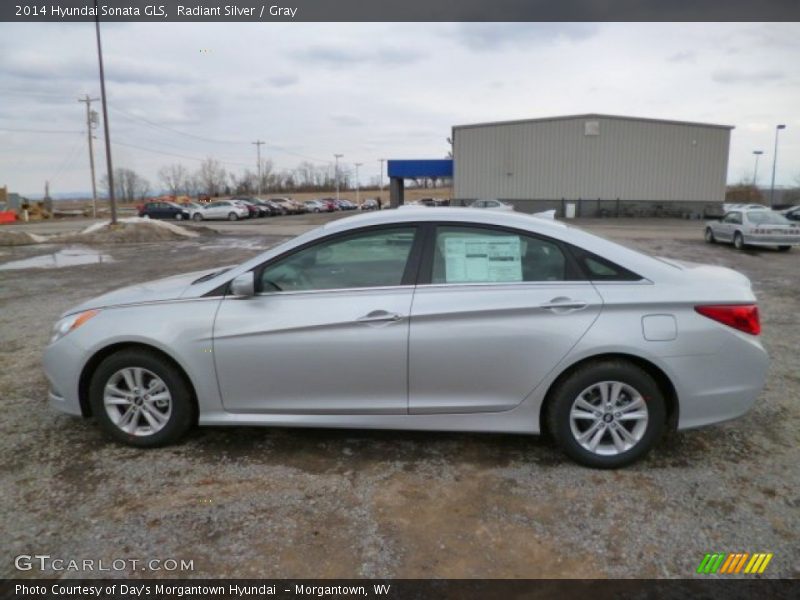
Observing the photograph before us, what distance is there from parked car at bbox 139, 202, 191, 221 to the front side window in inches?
1717

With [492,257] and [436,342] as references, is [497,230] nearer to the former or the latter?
[492,257]

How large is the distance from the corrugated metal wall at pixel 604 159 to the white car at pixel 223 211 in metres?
18.4

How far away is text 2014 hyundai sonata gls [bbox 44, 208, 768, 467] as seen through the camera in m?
3.44

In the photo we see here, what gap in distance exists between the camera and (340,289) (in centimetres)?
363

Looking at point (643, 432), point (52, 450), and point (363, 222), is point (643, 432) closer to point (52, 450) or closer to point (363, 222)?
point (363, 222)

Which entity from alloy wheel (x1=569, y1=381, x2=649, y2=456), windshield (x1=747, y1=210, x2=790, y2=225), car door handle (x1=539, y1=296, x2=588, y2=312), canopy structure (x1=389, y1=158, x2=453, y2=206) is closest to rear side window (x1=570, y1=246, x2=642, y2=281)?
car door handle (x1=539, y1=296, x2=588, y2=312)

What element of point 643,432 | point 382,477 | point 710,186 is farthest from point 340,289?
point 710,186

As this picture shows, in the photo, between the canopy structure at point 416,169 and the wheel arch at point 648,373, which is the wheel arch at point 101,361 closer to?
the wheel arch at point 648,373

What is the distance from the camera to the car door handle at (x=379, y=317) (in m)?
3.48

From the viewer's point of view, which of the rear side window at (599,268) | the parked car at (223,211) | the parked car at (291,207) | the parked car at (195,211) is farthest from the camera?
the parked car at (291,207)

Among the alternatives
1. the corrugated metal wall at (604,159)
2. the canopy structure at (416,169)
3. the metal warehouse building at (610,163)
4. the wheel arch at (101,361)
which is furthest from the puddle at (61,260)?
the canopy structure at (416,169)

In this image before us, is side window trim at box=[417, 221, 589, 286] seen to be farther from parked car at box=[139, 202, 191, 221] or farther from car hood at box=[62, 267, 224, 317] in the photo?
parked car at box=[139, 202, 191, 221]

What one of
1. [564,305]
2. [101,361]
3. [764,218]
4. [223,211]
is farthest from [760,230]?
[223,211]

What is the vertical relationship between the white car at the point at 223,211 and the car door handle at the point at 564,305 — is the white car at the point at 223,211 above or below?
below
